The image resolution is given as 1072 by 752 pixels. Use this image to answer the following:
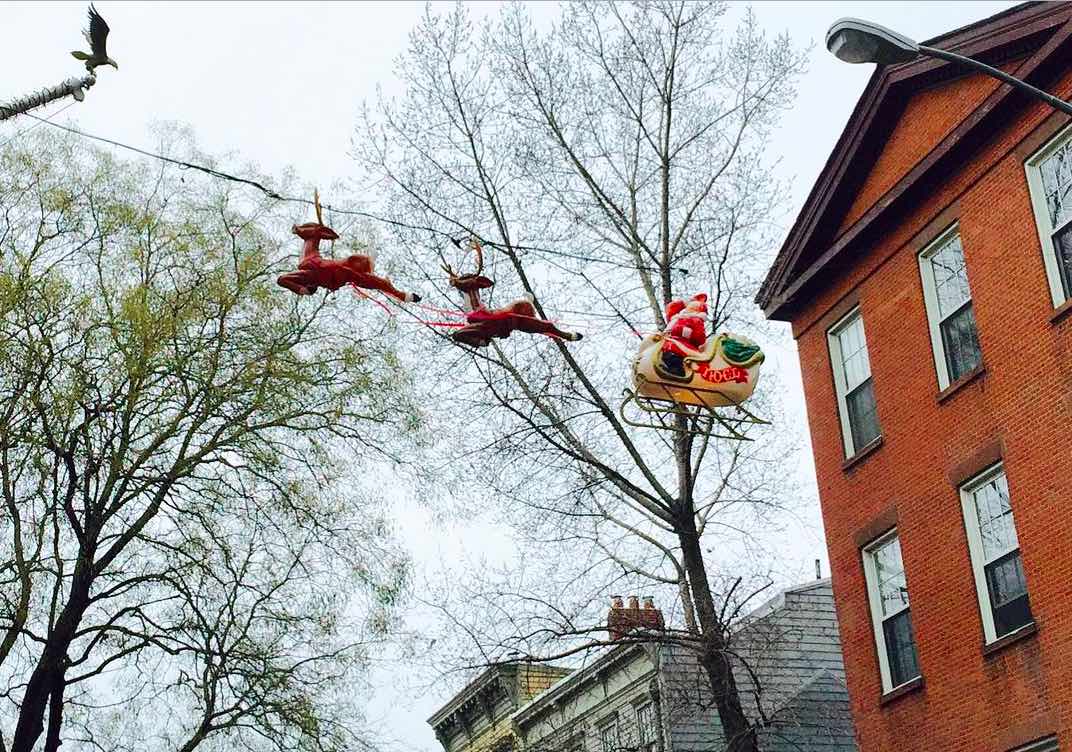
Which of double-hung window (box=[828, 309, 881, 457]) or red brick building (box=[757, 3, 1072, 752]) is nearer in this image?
red brick building (box=[757, 3, 1072, 752])

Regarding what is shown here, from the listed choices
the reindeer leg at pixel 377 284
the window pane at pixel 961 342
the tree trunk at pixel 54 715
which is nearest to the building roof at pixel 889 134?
the window pane at pixel 961 342

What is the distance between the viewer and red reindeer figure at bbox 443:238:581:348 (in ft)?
40.6

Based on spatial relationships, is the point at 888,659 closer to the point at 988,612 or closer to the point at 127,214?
the point at 988,612

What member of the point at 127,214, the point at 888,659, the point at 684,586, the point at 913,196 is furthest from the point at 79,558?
the point at 913,196

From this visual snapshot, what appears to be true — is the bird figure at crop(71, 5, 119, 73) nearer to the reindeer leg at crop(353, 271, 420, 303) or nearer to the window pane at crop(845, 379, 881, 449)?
the reindeer leg at crop(353, 271, 420, 303)

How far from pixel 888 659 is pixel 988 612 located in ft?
7.92

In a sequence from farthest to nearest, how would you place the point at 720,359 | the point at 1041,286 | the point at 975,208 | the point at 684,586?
1. the point at 684,586
2. the point at 975,208
3. the point at 1041,286
4. the point at 720,359

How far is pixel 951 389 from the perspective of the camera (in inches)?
740

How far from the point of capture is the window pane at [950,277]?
1925 cm

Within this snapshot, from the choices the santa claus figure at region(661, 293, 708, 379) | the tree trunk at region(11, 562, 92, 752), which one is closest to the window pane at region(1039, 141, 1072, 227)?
the santa claus figure at region(661, 293, 708, 379)

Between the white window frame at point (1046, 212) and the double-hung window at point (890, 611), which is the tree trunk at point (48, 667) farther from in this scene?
the white window frame at point (1046, 212)

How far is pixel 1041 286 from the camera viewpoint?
1748 cm

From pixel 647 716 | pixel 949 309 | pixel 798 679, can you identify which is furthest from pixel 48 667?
pixel 798 679

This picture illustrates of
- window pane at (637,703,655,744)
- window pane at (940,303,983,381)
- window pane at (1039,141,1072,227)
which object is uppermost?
window pane at (1039,141,1072,227)
